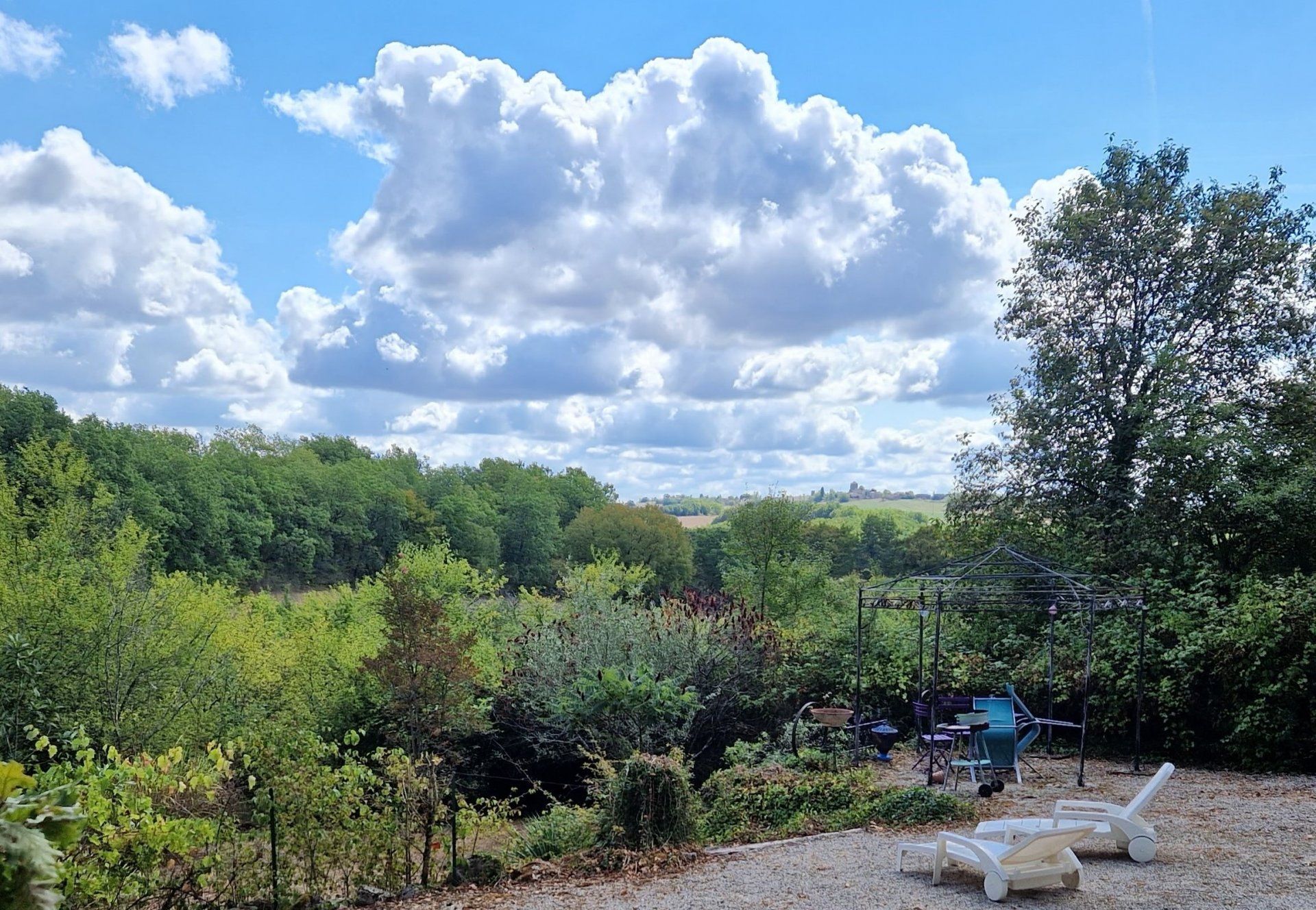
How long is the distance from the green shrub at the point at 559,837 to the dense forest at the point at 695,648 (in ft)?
0.15

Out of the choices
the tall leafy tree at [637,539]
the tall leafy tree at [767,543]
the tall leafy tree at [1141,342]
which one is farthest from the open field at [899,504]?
the tall leafy tree at [1141,342]

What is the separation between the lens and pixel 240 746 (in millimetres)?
5203

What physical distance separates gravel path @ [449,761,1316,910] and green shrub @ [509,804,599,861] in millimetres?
841

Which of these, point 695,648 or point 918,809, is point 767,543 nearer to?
point 695,648

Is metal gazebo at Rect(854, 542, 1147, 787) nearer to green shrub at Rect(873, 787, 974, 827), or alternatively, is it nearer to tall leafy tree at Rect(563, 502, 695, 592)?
green shrub at Rect(873, 787, 974, 827)

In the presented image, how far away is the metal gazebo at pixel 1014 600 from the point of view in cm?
805

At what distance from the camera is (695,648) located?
10.5m

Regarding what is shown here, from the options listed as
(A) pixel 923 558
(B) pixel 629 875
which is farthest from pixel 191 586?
(A) pixel 923 558

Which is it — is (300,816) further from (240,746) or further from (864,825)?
(864,825)

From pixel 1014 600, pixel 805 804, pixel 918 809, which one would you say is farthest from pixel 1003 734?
pixel 1014 600

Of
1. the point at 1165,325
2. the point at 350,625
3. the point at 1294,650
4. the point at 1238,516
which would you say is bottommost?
the point at 350,625

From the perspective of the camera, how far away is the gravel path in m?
4.65

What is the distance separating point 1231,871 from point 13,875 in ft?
19.3

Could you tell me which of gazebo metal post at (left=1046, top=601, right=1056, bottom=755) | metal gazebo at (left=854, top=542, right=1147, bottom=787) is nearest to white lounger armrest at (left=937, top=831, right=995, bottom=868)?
metal gazebo at (left=854, top=542, right=1147, bottom=787)
